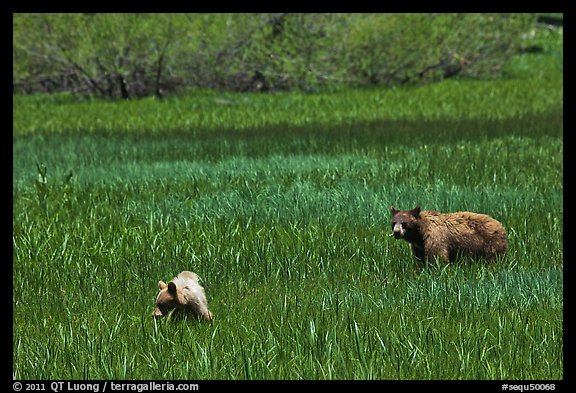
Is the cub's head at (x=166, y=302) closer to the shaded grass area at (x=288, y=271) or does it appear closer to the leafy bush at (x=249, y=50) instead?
the shaded grass area at (x=288, y=271)

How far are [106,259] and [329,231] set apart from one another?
5.77ft

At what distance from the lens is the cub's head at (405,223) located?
5.61 m

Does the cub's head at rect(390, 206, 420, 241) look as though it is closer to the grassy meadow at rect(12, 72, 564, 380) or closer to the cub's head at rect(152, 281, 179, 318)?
the grassy meadow at rect(12, 72, 564, 380)

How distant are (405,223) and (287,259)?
87 cm

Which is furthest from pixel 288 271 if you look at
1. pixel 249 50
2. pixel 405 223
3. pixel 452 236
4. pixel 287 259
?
pixel 249 50

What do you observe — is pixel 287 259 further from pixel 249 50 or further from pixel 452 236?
pixel 249 50

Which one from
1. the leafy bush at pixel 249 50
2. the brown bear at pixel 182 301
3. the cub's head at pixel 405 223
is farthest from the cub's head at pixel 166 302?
the leafy bush at pixel 249 50

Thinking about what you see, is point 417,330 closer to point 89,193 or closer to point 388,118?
point 89,193

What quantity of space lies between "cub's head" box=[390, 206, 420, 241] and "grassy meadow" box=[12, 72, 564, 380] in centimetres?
27

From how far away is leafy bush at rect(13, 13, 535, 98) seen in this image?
69.3ft

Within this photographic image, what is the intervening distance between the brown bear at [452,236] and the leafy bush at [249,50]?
16.1m

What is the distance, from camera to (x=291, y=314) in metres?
4.77

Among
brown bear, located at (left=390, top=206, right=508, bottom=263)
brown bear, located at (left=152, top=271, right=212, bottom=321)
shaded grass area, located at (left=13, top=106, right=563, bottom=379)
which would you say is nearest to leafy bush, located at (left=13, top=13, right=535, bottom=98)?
shaded grass area, located at (left=13, top=106, right=563, bottom=379)
